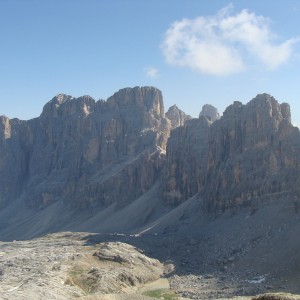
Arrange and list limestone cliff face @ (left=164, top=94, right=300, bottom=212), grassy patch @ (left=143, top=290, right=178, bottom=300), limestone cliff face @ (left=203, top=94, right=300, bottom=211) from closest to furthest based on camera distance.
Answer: grassy patch @ (left=143, top=290, right=178, bottom=300)
limestone cliff face @ (left=203, top=94, right=300, bottom=211)
limestone cliff face @ (left=164, top=94, right=300, bottom=212)

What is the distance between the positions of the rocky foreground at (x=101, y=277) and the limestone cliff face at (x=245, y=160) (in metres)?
32.0

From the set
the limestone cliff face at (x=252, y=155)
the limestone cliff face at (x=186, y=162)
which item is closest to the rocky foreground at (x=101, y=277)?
the limestone cliff face at (x=252, y=155)

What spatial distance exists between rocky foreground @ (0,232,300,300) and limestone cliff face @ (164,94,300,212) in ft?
105

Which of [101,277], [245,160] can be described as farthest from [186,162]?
[101,277]

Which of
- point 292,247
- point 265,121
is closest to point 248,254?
point 292,247

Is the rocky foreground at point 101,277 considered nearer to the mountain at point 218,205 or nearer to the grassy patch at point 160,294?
the grassy patch at point 160,294

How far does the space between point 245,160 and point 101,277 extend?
62395 millimetres

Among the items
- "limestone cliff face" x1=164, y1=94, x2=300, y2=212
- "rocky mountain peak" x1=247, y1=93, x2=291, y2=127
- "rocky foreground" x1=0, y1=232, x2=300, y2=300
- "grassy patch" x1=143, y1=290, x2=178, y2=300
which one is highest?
"rocky mountain peak" x1=247, y1=93, x2=291, y2=127

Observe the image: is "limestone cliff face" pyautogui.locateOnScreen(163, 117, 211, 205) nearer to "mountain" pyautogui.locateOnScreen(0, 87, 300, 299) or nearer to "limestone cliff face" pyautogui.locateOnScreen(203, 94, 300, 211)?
"mountain" pyautogui.locateOnScreen(0, 87, 300, 299)

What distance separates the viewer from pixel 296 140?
4980 inches

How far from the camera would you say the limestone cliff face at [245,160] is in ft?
406

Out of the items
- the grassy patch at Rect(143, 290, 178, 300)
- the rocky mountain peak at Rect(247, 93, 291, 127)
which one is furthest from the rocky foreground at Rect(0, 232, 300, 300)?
the rocky mountain peak at Rect(247, 93, 291, 127)

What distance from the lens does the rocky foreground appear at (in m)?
74.8

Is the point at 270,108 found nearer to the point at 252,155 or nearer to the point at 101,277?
the point at 252,155
